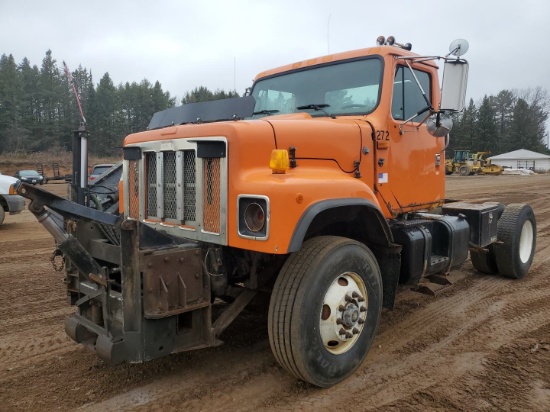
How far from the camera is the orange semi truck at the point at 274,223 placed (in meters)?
2.92

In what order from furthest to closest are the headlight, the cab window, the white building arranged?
the white building, the cab window, the headlight

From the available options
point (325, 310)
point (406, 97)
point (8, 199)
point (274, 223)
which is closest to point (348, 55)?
point (406, 97)

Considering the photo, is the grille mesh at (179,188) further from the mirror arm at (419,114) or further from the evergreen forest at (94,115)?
the evergreen forest at (94,115)

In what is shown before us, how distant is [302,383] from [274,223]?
1322 mm

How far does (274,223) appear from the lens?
2.86m

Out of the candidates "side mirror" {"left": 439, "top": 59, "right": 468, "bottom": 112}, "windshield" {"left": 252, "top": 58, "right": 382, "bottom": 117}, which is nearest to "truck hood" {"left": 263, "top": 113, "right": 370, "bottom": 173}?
"windshield" {"left": 252, "top": 58, "right": 382, "bottom": 117}

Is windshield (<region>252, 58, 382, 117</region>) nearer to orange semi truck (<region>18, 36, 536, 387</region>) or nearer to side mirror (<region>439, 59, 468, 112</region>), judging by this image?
orange semi truck (<region>18, 36, 536, 387</region>)

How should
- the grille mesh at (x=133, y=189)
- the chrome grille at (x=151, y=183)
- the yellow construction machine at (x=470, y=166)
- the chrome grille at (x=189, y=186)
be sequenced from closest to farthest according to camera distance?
1. the chrome grille at (x=189, y=186)
2. the chrome grille at (x=151, y=183)
3. the grille mesh at (x=133, y=189)
4. the yellow construction machine at (x=470, y=166)

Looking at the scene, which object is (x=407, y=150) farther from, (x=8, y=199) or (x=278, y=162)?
(x=8, y=199)

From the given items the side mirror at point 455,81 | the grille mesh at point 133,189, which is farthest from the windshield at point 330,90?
the grille mesh at point 133,189

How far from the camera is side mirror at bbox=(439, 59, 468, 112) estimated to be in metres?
3.67

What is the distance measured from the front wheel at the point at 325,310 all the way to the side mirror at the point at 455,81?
1.41 m

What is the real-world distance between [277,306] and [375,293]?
908mm

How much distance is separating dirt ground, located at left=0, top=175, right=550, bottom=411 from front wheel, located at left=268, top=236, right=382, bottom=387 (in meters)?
0.22
